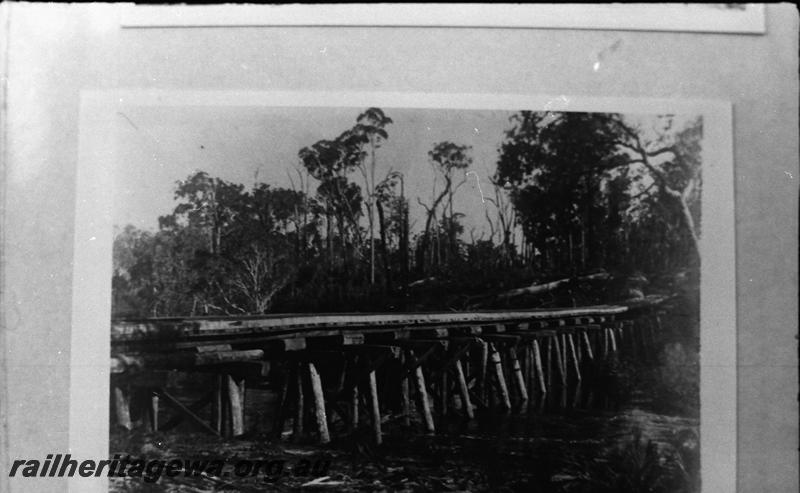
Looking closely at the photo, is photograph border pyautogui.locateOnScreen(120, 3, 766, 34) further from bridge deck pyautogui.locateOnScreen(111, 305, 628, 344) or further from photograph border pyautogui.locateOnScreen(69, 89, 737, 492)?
bridge deck pyautogui.locateOnScreen(111, 305, 628, 344)

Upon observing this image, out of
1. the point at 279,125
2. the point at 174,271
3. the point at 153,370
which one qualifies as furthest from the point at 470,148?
the point at 153,370

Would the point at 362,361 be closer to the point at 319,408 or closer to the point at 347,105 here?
the point at 319,408

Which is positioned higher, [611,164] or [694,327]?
[611,164]

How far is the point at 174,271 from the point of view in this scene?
2.46 m

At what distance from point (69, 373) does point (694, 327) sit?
9.62 ft

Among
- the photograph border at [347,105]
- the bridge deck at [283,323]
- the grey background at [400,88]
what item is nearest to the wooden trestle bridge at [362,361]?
the bridge deck at [283,323]

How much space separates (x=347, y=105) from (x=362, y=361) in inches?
47.8

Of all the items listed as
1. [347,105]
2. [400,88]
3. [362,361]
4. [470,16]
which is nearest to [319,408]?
[362,361]

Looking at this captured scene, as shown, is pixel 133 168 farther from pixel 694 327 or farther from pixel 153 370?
pixel 694 327

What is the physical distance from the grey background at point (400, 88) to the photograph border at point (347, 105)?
1.8 inches

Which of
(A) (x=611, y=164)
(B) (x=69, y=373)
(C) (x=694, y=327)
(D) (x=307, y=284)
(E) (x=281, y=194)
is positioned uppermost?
(A) (x=611, y=164)

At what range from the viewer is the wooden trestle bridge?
7.96ft

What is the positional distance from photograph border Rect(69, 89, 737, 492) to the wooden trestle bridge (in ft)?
0.44

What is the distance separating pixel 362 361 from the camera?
253 cm
